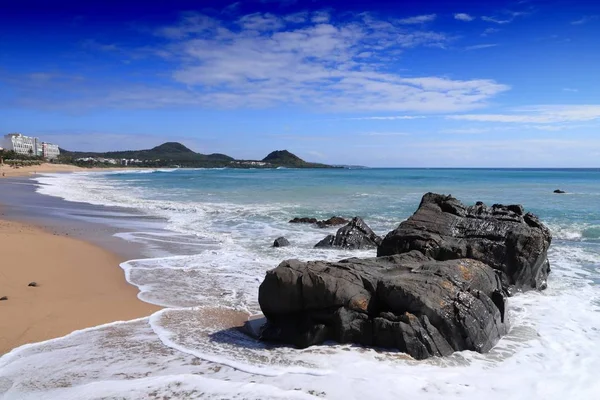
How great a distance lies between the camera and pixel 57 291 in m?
9.05

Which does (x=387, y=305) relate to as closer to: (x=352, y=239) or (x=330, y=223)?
(x=352, y=239)

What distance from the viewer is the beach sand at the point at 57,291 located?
7215 millimetres

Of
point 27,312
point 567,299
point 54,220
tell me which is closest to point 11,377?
point 27,312

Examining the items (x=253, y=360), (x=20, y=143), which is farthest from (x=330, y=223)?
(x=20, y=143)

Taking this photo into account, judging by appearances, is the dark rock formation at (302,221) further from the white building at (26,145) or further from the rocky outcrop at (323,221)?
the white building at (26,145)

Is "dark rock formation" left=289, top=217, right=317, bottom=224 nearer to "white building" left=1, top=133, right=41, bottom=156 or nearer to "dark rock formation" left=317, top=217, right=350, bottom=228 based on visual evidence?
"dark rock formation" left=317, top=217, right=350, bottom=228

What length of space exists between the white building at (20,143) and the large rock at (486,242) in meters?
184

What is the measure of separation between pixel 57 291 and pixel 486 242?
8.96 meters

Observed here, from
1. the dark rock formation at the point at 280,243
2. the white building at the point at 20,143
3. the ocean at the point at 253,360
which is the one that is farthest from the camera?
the white building at the point at 20,143

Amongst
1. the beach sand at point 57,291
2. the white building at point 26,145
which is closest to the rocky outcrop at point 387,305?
the beach sand at point 57,291

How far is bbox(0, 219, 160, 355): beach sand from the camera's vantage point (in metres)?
7.21

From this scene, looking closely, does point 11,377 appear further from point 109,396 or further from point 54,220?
point 54,220

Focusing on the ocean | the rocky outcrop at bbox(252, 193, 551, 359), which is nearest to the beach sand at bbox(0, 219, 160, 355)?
the ocean

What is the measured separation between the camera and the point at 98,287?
9.52 metres
